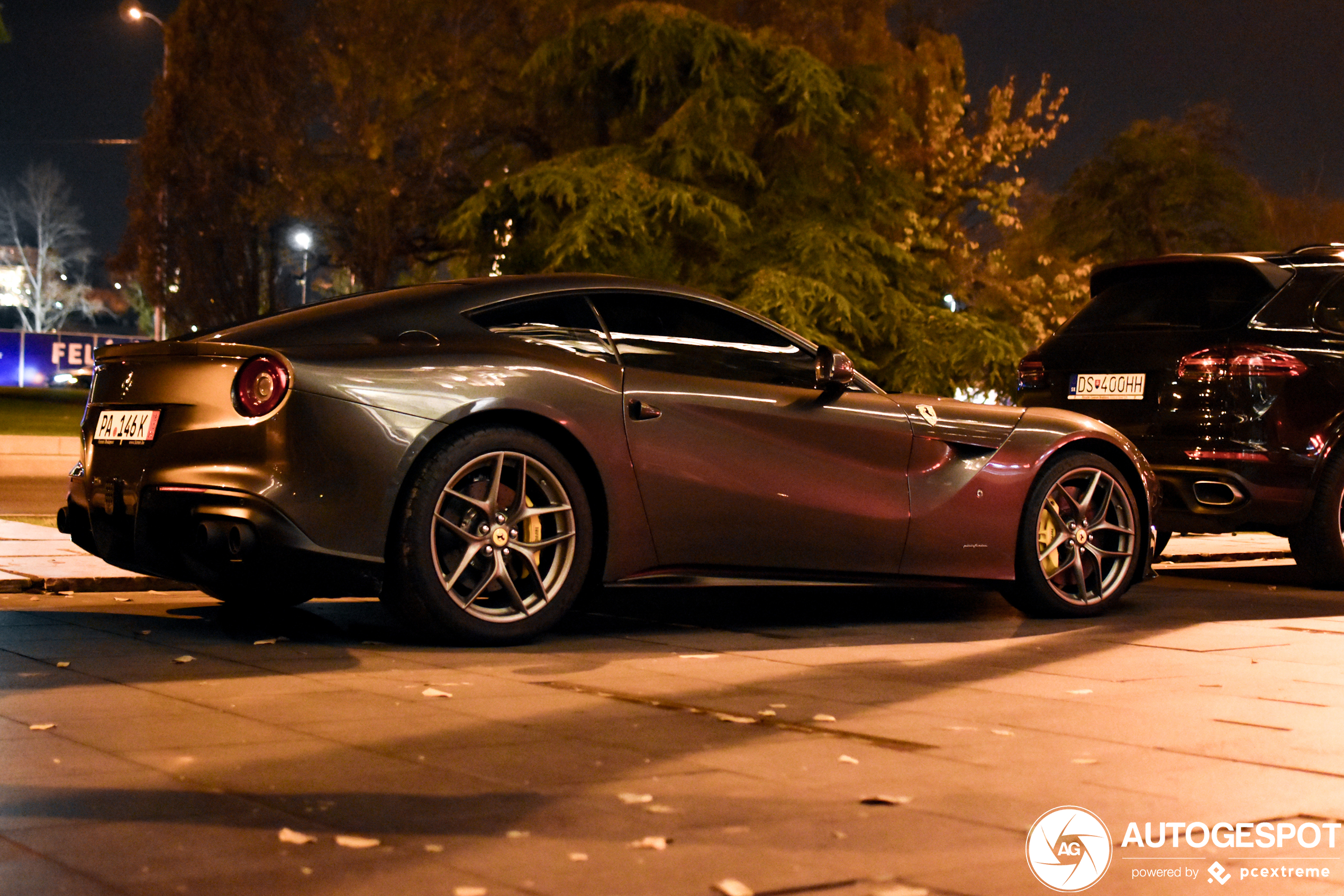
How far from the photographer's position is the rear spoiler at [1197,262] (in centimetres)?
853

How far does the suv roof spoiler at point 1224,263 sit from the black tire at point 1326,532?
3.34 feet

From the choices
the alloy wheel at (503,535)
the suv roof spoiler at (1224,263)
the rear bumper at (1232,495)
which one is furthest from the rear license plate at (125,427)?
the suv roof spoiler at (1224,263)

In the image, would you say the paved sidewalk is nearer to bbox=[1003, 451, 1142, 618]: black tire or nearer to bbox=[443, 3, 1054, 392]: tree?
bbox=[1003, 451, 1142, 618]: black tire

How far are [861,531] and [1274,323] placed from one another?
3354mm

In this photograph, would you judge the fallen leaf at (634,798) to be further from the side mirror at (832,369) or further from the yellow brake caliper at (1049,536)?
the yellow brake caliper at (1049,536)

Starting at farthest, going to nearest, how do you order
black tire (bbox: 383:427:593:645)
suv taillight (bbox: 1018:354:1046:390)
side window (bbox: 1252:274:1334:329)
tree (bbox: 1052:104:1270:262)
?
1. tree (bbox: 1052:104:1270:262)
2. suv taillight (bbox: 1018:354:1046:390)
3. side window (bbox: 1252:274:1334:329)
4. black tire (bbox: 383:427:593:645)

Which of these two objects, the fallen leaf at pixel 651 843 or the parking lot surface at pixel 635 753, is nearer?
the parking lot surface at pixel 635 753

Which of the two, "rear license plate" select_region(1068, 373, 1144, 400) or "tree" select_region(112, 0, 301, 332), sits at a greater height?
"tree" select_region(112, 0, 301, 332)

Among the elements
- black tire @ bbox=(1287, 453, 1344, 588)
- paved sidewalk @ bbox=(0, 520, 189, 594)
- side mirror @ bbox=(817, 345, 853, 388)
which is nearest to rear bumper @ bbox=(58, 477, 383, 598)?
paved sidewalk @ bbox=(0, 520, 189, 594)

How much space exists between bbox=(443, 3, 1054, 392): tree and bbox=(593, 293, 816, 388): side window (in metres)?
15.2

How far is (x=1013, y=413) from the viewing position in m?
7.02

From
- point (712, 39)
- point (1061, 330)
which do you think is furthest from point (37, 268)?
point (1061, 330)

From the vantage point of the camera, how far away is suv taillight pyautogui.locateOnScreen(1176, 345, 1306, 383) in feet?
27.2

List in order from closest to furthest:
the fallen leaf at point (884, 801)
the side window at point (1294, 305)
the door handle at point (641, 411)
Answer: the fallen leaf at point (884, 801) < the door handle at point (641, 411) < the side window at point (1294, 305)
